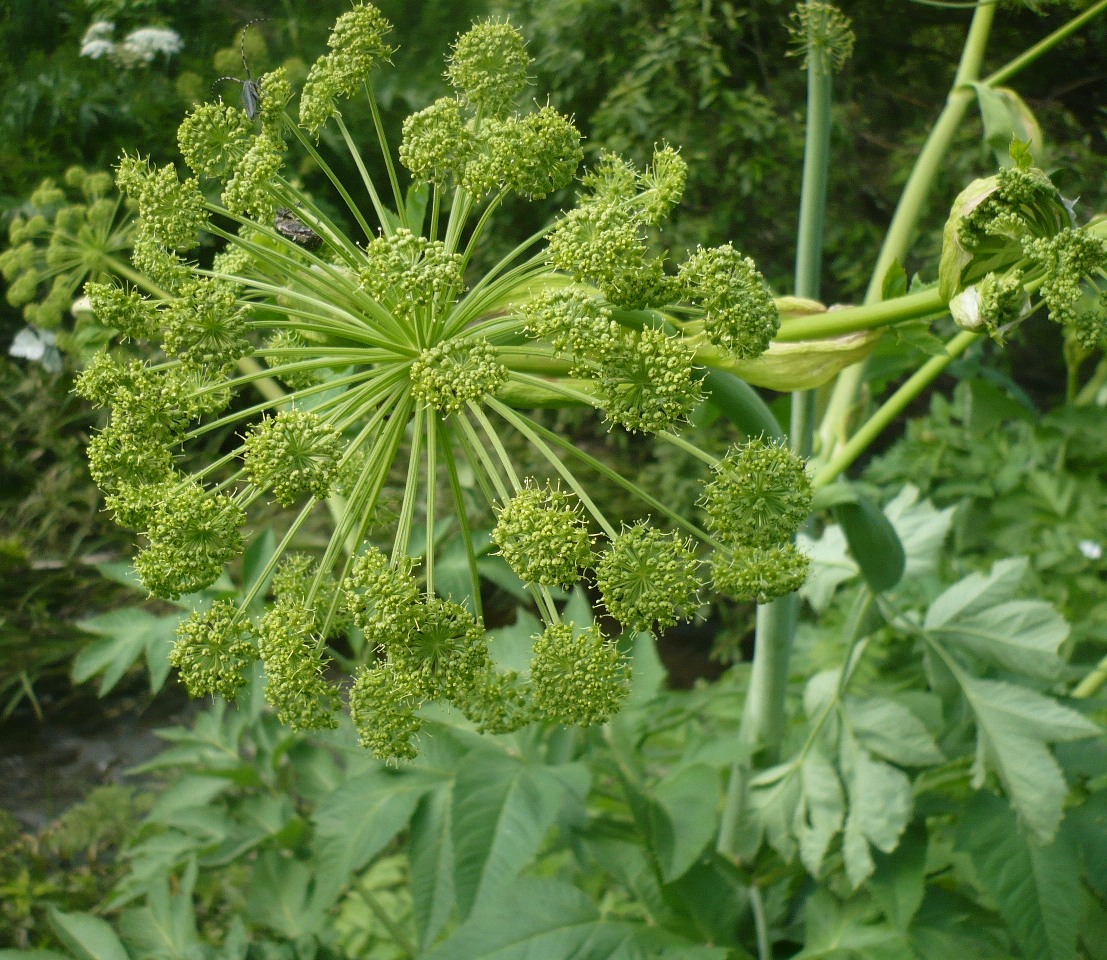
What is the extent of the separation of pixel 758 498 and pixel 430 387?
0.34 m

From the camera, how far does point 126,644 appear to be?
1.99 metres

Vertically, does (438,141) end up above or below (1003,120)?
above

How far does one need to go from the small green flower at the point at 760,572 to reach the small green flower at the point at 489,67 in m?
0.56

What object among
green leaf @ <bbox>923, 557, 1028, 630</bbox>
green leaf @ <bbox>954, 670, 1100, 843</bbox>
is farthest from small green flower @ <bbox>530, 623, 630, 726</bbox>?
green leaf @ <bbox>923, 557, 1028, 630</bbox>

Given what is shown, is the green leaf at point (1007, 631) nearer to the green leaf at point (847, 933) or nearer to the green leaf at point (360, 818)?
the green leaf at point (847, 933)

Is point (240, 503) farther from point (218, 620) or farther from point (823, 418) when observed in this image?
point (823, 418)

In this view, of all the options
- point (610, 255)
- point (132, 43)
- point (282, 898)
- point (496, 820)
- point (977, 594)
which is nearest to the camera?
point (610, 255)

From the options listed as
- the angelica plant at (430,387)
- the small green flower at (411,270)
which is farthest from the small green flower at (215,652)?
the small green flower at (411,270)

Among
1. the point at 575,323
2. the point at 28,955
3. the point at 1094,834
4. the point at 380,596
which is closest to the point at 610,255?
the point at 575,323

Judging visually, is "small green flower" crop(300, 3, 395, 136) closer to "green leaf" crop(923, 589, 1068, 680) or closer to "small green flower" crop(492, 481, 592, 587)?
"small green flower" crop(492, 481, 592, 587)

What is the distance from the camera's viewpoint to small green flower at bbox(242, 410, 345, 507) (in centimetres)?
89

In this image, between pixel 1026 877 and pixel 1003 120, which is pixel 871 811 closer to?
pixel 1026 877

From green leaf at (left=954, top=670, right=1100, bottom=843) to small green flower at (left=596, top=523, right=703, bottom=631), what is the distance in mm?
910

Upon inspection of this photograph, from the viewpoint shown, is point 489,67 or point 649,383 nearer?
point 649,383
